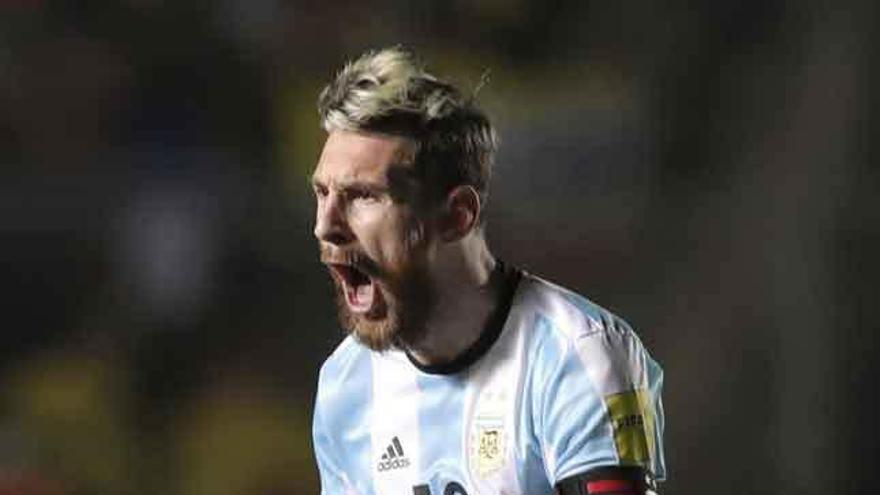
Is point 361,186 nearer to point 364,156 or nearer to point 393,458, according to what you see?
point 364,156

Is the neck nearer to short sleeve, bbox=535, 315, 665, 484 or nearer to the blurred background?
short sleeve, bbox=535, 315, 665, 484

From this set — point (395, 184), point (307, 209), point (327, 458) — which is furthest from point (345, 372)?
point (307, 209)

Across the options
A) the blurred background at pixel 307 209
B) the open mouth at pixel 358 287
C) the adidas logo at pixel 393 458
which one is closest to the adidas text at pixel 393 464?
the adidas logo at pixel 393 458

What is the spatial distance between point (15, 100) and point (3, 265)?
0.14m

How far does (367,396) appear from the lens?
99 cm

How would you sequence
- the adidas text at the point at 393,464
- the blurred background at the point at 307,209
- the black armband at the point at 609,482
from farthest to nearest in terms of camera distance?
the blurred background at the point at 307,209, the adidas text at the point at 393,464, the black armband at the point at 609,482

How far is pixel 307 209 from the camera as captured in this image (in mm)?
1250

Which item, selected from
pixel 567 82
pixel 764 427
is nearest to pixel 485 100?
pixel 567 82

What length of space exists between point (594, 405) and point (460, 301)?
0.12 metres

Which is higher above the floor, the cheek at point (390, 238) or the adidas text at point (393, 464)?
the cheek at point (390, 238)

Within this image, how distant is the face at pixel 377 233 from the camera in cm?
90

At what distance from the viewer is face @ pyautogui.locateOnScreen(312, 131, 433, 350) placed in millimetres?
905

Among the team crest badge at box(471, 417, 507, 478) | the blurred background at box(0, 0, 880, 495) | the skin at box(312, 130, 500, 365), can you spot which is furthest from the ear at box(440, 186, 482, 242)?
the blurred background at box(0, 0, 880, 495)

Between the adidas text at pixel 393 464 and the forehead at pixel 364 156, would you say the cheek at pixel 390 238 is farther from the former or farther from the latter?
the adidas text at pixel 393 464
